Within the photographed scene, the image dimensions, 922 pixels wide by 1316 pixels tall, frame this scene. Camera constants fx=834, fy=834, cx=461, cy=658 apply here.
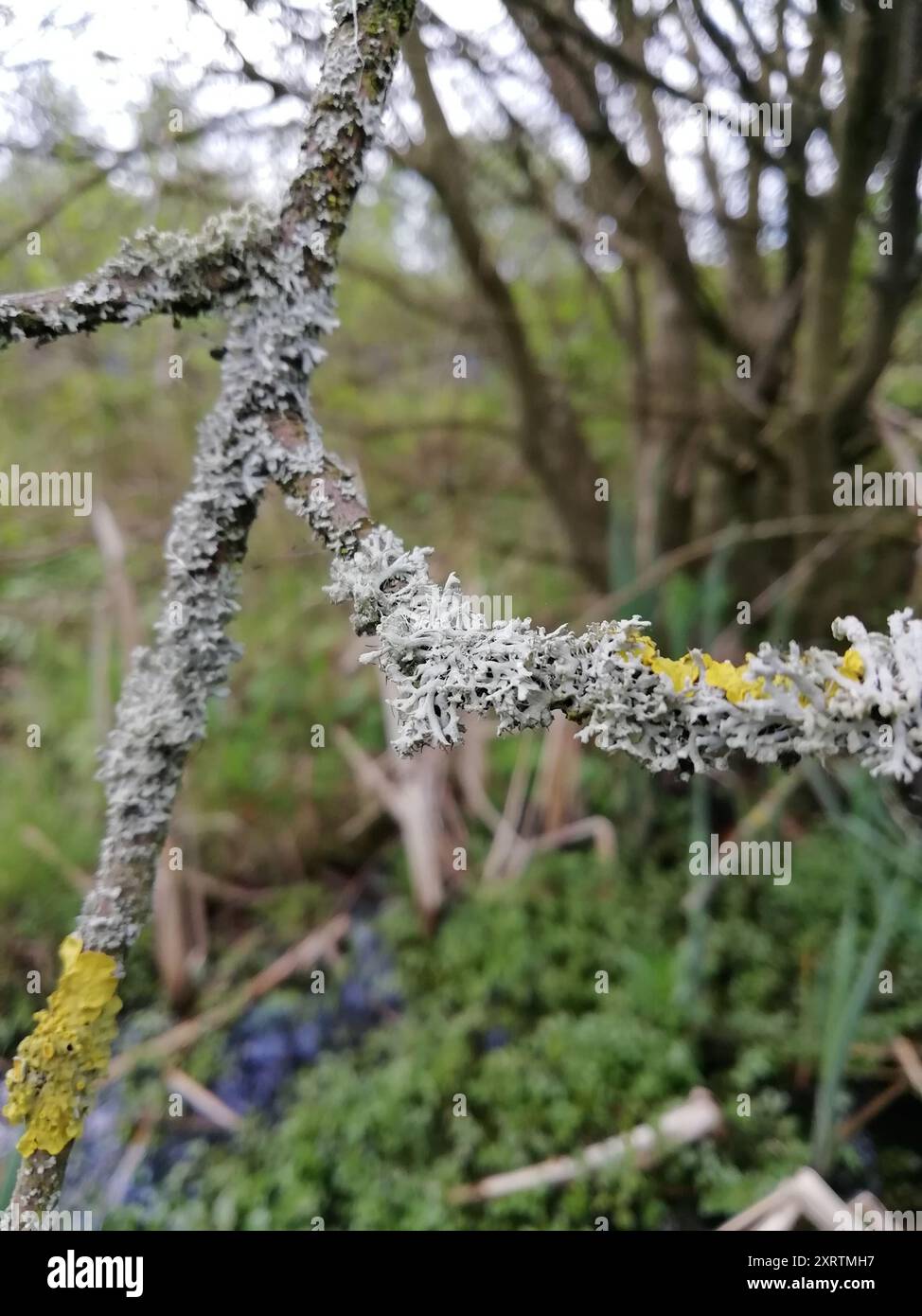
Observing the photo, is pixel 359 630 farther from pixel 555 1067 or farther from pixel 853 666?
pixel 555 1067

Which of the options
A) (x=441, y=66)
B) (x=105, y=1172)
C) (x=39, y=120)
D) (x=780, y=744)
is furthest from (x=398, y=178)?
(x=105, y=1172)

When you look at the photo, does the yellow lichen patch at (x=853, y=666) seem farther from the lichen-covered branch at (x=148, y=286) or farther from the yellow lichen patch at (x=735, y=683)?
the lichen-covered branch at (x=148, y=286)

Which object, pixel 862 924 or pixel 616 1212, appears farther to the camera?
pixel 862 924

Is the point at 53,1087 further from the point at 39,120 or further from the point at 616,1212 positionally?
the point at 39,120

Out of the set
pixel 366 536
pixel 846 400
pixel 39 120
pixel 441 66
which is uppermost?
pixel 441 66

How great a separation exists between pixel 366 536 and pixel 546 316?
129 cm

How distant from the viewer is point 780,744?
357mm
